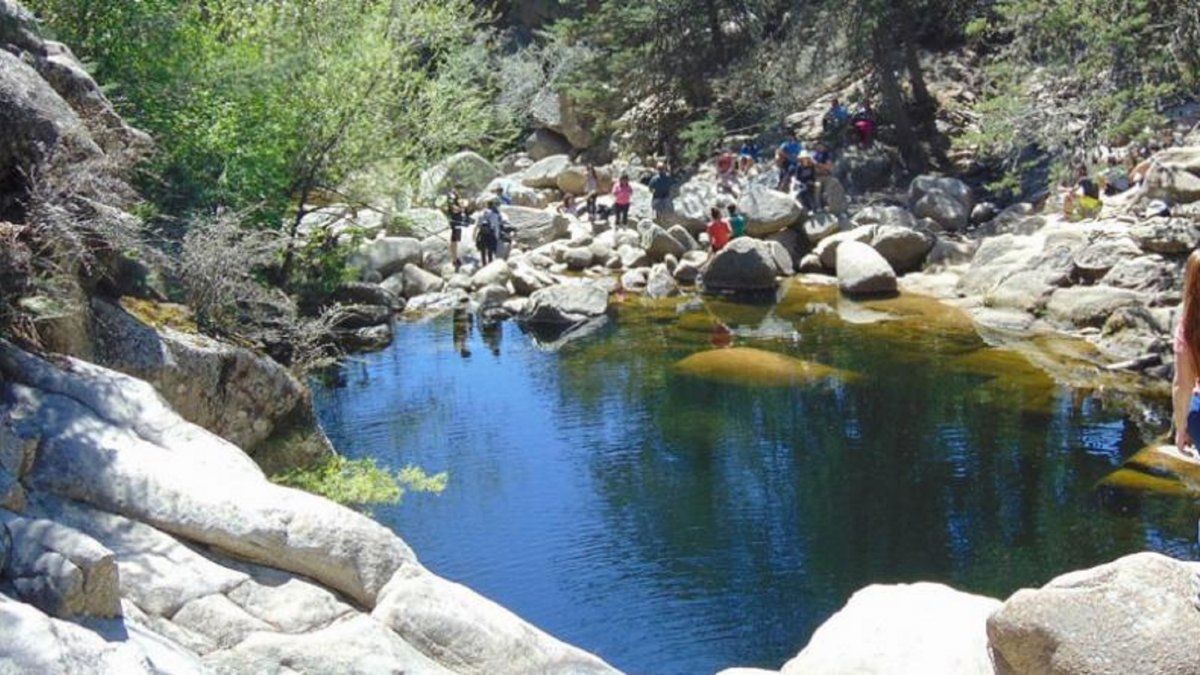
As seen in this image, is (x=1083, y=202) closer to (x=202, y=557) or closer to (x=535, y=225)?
(x=535, y=225)

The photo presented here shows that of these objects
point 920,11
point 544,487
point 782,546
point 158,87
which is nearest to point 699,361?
point 544,487

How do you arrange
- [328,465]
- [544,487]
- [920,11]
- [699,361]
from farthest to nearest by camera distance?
1. [920,11]
2. [699,361]
3. [544,487]
4. [328,465]

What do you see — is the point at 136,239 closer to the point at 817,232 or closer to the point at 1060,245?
the point at 1060,245

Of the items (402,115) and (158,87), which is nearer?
(158,87)

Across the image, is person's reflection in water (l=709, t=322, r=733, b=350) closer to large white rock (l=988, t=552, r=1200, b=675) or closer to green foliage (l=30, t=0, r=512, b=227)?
green foliage (l=30, t=0, r=512, b=227)

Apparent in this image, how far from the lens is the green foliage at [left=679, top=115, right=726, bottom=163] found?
3266 centimetres

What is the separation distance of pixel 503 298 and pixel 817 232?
6.89 m

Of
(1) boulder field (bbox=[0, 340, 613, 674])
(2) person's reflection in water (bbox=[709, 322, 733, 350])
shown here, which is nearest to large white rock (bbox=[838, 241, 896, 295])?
(2) person's reflection in water (bbox=[709, 322, 733, 350])

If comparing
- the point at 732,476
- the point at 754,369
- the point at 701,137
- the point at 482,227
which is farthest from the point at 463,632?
the point at 701,137

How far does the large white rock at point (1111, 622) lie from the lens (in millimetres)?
7188

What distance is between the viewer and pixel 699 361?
889 inches

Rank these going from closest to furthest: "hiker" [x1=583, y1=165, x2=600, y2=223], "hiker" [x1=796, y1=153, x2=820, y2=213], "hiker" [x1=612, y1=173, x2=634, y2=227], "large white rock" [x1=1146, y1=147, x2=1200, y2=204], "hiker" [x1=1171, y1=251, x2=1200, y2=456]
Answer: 1. "hiker" [x1=1171, y1=251, x2=1200, y2=456]
2. "large white rock" [x1=1146, y1=147, x2=1200, y2=204]
3. "hiker" [x1=796, y1=153, x2=820, y2=213]
4. "hiker" [x1=612, y1=173, x2=634, y2=227]
5. "hiker" [x1=583, y1=165, x2=600, y2=223]

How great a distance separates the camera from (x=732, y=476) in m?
17.2

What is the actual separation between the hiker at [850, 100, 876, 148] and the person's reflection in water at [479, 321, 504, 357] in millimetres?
10760
